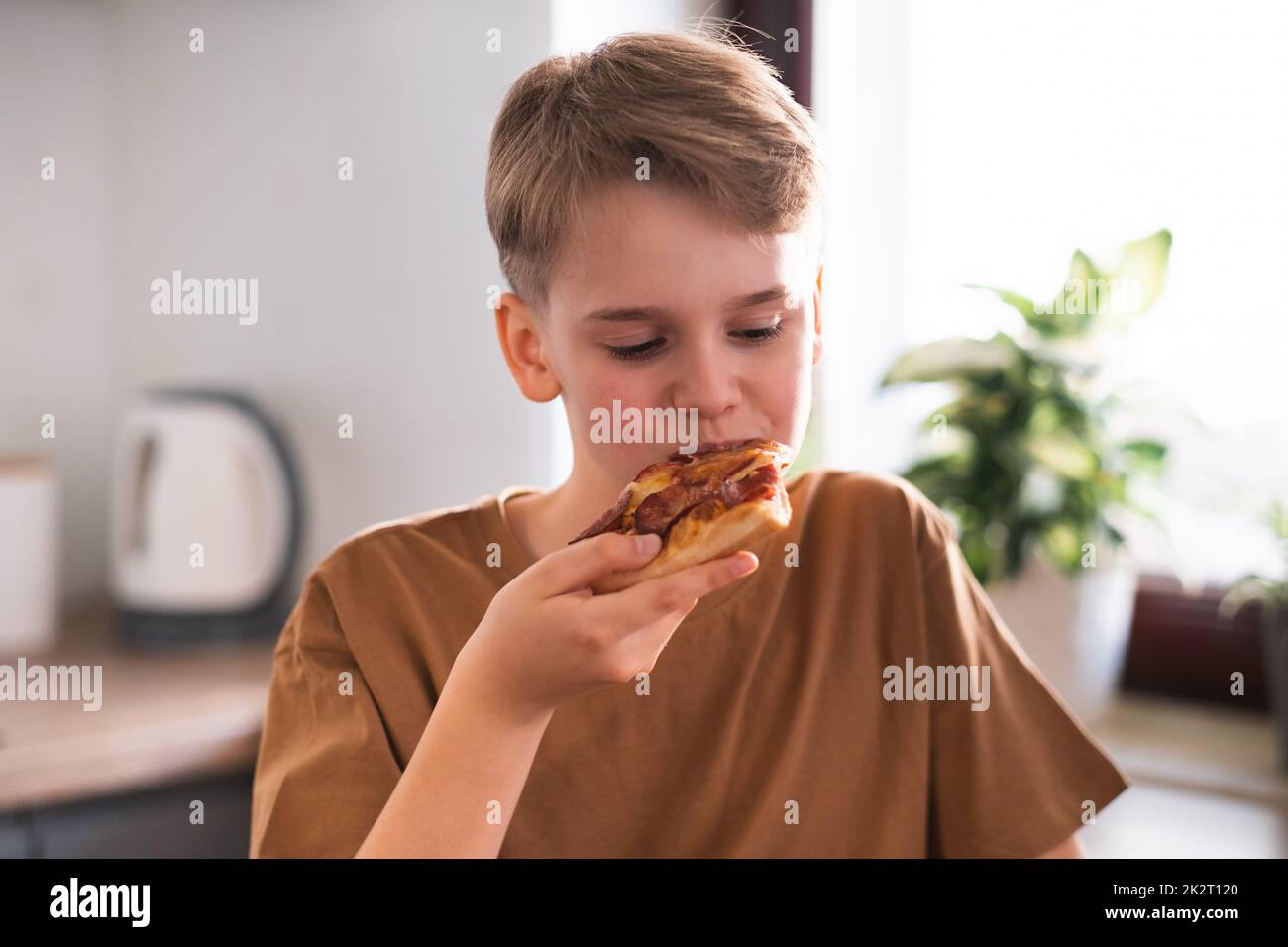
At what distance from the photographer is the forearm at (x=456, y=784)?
721 mm

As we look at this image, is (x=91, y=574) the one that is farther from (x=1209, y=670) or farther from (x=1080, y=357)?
(x=1209, y=670)

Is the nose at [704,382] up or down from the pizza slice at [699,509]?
up

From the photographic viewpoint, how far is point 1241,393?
171 centimetres

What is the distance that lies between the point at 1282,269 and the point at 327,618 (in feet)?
4.85

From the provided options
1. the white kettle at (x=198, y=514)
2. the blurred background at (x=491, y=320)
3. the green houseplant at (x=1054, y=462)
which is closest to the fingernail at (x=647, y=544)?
the blurred background at (x=491, y=320)

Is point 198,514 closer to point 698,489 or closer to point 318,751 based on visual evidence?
point 318,751

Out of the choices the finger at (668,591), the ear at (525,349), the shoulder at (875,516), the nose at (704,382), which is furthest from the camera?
the shoulder at (875,516)

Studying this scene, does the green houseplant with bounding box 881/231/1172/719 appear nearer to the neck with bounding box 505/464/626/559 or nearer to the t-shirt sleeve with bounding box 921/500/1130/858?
the t-shirt sleeve with bounding box 921/500/1130/858

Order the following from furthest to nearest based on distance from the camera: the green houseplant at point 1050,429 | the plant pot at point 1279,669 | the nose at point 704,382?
the green houseplant at point 1050,429, the plant pot at point 1279,669, the nose at point 704,382

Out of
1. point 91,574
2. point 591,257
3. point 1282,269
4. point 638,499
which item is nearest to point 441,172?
point 91,574

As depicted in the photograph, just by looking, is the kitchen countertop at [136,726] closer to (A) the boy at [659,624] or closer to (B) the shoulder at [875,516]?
(A) the boy at [659,624]

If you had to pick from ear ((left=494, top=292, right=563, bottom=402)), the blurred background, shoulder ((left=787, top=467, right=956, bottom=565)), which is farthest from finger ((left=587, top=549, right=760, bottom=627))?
the blurred background

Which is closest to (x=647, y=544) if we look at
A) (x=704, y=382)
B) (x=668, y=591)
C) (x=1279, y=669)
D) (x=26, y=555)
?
(x=668, y=591)

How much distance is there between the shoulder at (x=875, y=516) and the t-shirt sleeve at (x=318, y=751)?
39 centimetres
